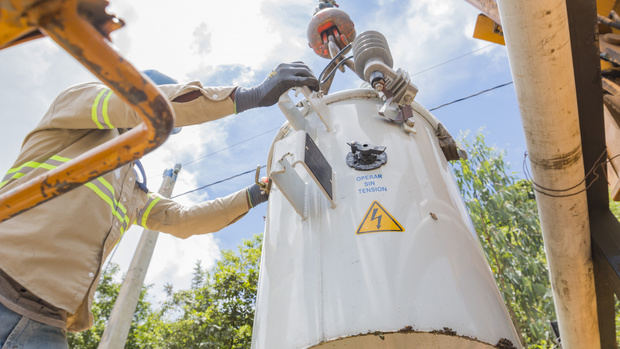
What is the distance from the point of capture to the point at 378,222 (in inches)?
77.2

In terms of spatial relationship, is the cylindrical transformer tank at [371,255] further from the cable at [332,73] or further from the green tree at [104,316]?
the green tree at [104,316]

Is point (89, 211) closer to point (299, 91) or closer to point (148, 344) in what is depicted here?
point (299, 91)

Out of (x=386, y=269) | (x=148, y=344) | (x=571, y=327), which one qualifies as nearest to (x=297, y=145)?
(x=386, y=269)

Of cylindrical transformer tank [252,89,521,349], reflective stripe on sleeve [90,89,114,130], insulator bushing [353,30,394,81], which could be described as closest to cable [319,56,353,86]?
insulator bushing [353,30,394,81]

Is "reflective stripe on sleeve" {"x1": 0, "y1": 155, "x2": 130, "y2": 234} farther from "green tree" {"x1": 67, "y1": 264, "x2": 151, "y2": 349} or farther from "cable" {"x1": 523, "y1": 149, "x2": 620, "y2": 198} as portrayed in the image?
"green tree" {"x1": 67, "y1": 264, "x2": 151, "y2": 349}

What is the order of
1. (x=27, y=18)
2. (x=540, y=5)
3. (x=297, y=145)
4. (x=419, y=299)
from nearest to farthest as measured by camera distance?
(x=27, y=18) → (x=540, y=5) → (x=419, y=299) → (x=297, y=145)

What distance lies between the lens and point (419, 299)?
1676mm

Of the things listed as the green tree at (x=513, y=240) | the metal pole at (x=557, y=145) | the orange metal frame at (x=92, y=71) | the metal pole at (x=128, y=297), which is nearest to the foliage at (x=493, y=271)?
the green tree at (x=513, y=240)

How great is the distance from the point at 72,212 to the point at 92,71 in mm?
1202

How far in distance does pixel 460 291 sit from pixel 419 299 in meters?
0.21

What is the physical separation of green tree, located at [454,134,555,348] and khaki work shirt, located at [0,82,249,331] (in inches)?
256

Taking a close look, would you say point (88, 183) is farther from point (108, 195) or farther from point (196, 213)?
point (196, 213)

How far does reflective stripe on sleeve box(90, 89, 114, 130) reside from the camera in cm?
180

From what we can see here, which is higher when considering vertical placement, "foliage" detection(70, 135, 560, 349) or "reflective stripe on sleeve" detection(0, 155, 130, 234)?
"foliage" detection(70, 135, 560, 349)
